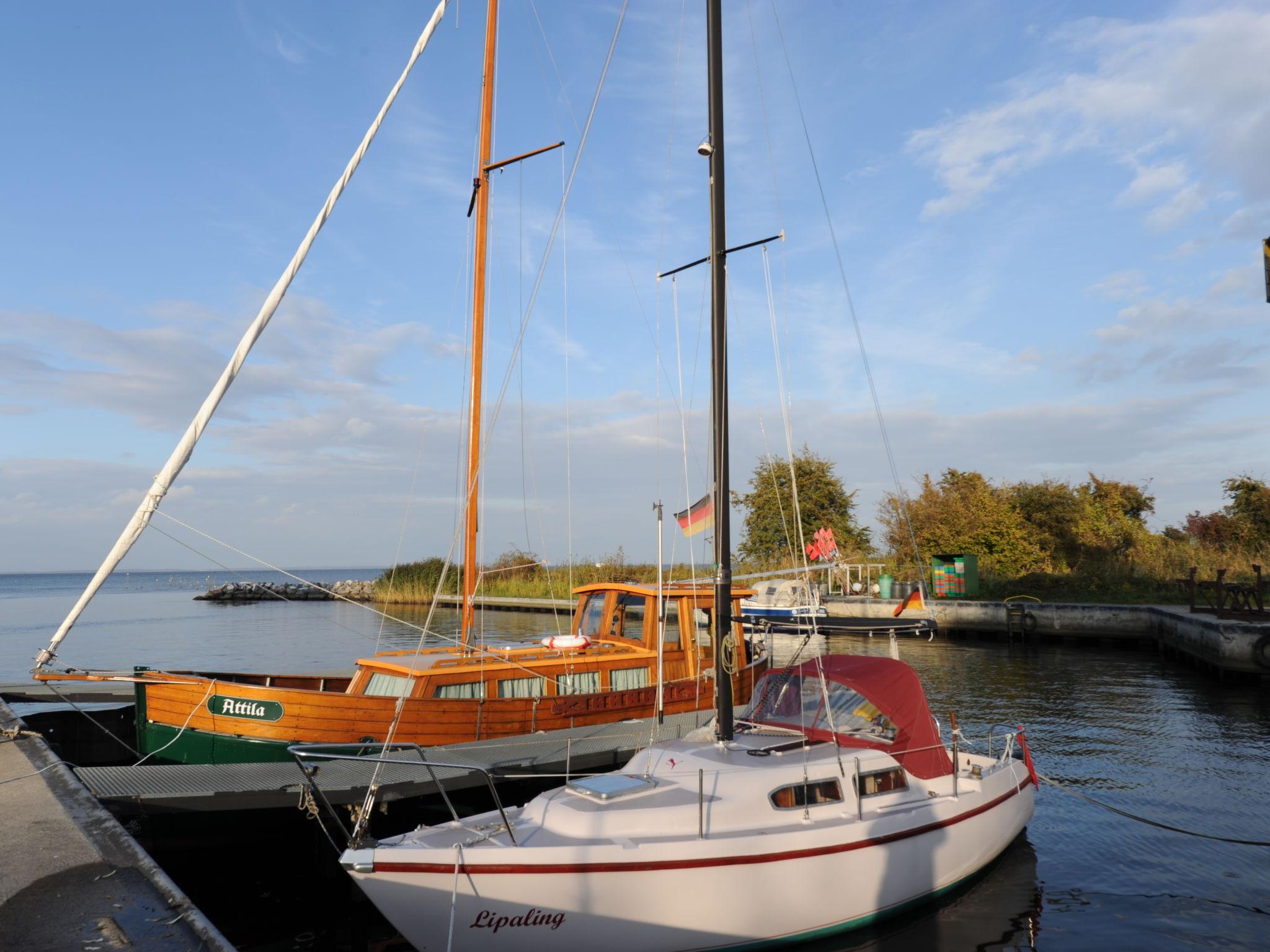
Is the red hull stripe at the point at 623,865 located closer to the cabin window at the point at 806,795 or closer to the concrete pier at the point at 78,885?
the cabin window at the point at 806,795

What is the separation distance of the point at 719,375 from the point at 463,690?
6762 mm

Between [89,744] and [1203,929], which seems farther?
[89,744]

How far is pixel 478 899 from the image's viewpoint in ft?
20.2

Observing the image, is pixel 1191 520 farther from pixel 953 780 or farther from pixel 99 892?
pixel 99 892

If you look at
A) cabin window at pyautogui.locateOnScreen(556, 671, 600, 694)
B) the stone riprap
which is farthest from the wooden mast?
the stone riprap

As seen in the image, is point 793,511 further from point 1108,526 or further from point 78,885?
point 78,885

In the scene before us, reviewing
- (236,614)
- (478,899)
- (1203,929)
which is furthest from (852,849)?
→ (236,614)

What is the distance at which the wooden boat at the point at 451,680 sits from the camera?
35.1 ft

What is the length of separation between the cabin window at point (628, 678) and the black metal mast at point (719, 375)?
5207mm

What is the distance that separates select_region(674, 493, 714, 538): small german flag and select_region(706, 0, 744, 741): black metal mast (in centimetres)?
163

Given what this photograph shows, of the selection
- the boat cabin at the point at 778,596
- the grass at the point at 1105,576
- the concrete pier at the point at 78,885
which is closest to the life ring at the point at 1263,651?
the grass at the point at 1105,576

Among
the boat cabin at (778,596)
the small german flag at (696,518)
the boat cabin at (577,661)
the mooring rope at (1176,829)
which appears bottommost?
the mooring rope at (1176,829)

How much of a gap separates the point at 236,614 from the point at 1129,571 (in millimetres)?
56769

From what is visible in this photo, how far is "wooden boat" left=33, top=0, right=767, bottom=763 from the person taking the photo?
10.7 meters
